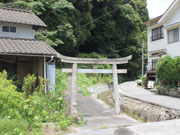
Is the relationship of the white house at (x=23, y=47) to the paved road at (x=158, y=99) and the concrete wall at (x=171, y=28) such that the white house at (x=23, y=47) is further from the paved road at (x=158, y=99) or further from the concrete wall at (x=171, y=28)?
the concrete wall at (x=171, y=28)

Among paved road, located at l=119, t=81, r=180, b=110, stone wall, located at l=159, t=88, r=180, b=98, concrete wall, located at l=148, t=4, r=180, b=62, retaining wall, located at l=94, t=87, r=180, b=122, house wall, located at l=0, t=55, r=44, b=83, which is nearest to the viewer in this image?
retaining wall, located at l=94, t=87, r=180, b=122

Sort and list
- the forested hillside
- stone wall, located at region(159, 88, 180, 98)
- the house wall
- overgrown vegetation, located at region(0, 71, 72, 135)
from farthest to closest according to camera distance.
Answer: the forested hillside < stone wall, located at region(159, 88, 180, 98) < the house wall < overgrown vegetation, located at region(0, 71, 72, 135)

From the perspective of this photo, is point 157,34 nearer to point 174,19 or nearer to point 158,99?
point 174,19

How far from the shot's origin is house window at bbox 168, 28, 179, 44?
70.3 ft

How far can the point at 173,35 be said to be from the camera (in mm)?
21859

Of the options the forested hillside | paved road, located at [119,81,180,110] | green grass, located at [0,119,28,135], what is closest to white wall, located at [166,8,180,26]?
paved road, located at [119,81,180,110]

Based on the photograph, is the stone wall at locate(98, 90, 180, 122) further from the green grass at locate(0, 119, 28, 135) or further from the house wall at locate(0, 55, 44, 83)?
the green grass at locate(0, 119, 28, 135)

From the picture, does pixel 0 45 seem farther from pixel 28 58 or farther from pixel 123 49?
pixel 123 49

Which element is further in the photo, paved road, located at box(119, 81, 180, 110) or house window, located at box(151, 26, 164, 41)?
house window, located at box(151, 26, 164, 41)

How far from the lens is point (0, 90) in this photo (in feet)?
23.2

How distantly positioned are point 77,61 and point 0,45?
478 centimetres

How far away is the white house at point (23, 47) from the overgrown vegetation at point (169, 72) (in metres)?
10.0

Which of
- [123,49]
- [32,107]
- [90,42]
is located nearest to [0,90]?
[32,107]

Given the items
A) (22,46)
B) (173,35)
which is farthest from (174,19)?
(22,46)
